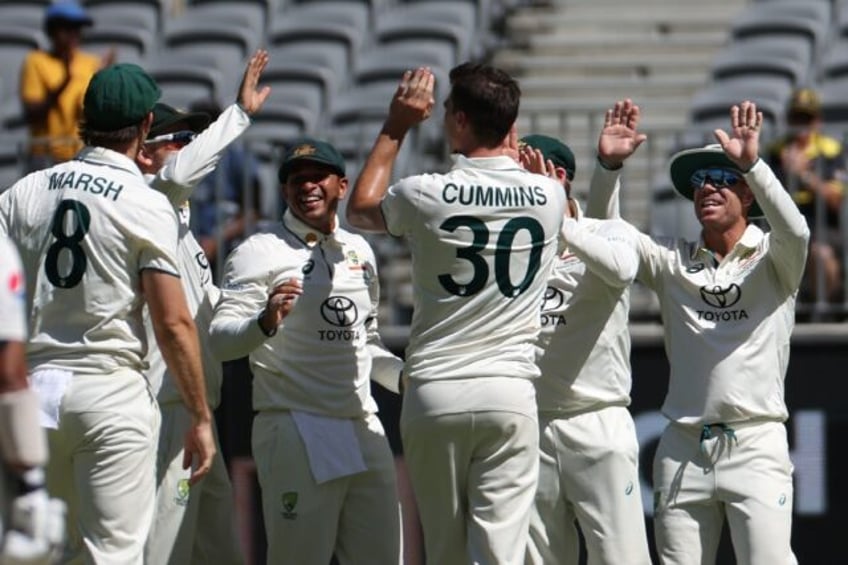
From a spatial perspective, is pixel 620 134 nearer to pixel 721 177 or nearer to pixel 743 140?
pixel 721 177

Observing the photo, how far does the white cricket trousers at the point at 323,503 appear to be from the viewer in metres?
8.22

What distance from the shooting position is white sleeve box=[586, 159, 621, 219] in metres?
8.50

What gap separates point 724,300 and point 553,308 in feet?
2.24

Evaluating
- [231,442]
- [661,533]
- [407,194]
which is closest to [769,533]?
[661,533]

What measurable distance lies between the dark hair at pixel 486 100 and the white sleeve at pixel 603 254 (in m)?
0.61

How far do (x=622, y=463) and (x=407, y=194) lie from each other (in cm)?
159

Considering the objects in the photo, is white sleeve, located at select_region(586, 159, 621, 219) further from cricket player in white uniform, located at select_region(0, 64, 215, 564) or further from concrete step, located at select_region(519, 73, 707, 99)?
concrete step, located at select_region(519, 73, 707, 99)

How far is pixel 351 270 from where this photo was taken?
8.38m

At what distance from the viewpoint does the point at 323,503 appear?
8.23m

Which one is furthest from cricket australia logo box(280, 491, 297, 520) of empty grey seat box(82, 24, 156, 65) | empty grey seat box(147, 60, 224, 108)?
empty grey seat box(82, 24, 156, 65)

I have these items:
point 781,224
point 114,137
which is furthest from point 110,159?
point 781,224

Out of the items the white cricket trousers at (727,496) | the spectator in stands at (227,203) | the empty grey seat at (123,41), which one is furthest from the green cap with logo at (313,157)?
the empty grey seat at (123,41)

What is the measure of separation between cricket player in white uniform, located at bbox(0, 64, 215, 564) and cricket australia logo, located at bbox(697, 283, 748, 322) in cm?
213

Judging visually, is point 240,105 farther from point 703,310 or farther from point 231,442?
point 231,442
